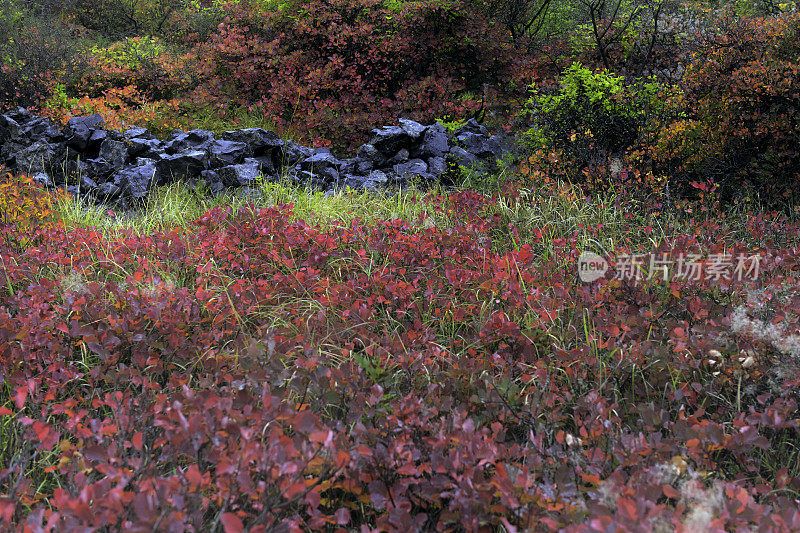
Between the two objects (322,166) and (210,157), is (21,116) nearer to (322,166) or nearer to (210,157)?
(210,157)

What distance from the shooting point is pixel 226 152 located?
598 centimetres

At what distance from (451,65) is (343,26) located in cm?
162

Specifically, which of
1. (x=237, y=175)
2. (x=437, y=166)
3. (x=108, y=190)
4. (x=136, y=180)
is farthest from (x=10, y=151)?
(x=437, y=166)

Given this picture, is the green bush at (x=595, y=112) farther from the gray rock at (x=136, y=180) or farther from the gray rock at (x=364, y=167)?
the gray rock at (x=136, y=180)

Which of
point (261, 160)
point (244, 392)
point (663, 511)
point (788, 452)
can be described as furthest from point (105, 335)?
point (261, 160)

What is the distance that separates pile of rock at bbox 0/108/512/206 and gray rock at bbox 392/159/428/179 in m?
0.01

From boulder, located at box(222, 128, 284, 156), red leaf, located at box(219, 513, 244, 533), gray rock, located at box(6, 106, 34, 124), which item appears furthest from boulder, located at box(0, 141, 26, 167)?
red leaf, located at box(219, 513, 244, 533)

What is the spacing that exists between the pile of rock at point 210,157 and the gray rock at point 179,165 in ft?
0.03

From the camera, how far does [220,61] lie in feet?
27.0

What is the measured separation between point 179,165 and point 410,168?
2534 millimetres

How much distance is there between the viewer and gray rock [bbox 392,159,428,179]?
19.9 ft

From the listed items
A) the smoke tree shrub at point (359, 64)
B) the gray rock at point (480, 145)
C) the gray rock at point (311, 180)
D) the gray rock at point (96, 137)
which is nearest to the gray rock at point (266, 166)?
the gray rock at point (311, 180)

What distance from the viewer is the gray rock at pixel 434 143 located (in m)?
6.41

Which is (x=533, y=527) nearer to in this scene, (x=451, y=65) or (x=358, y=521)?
(x=358, y=521)
